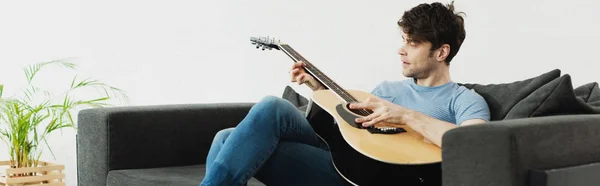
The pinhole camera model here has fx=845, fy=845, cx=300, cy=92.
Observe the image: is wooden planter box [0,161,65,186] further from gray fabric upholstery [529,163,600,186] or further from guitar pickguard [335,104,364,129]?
gray fabric upholstery [529,163,600,186]

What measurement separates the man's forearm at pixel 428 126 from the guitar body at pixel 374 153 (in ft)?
0.08

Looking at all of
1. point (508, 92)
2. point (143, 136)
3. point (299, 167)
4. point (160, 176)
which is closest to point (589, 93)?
point (508, 92)

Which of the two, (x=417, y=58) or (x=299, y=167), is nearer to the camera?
(x=299, y=167)

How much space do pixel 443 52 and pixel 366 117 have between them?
1.44 feet

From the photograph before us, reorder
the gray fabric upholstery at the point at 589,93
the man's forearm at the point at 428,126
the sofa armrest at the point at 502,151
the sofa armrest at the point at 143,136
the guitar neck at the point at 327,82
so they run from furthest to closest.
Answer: the sofa armrest at the point at 143,136, the guitar neck at the point at 327,82, the gray fabric upholstery at the point at 589,93, the man's forearm at the point at 428,126, the sofa armrest at the point at 502,151

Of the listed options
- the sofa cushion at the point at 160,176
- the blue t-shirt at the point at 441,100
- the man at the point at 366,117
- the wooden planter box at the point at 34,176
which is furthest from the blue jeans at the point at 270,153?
the wooden planter box at the point at 34,176

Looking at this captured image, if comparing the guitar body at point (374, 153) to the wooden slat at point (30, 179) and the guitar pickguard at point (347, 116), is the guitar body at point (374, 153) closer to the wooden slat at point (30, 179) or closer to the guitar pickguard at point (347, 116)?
the guitar pickguard at point (347, 116)

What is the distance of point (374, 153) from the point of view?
6.88 ft

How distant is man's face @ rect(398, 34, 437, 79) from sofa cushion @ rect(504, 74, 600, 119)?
36 centimetres

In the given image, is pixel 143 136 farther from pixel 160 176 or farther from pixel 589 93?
pixel 589 93

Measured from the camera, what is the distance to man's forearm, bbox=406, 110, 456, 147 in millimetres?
2201

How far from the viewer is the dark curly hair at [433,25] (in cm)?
255

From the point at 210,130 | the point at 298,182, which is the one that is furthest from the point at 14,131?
the point at 298,182

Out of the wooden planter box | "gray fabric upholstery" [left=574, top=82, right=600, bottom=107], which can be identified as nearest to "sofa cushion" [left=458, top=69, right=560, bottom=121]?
"gray fabric upholstery" [left=574, top=82, right=600, bottom=107]
